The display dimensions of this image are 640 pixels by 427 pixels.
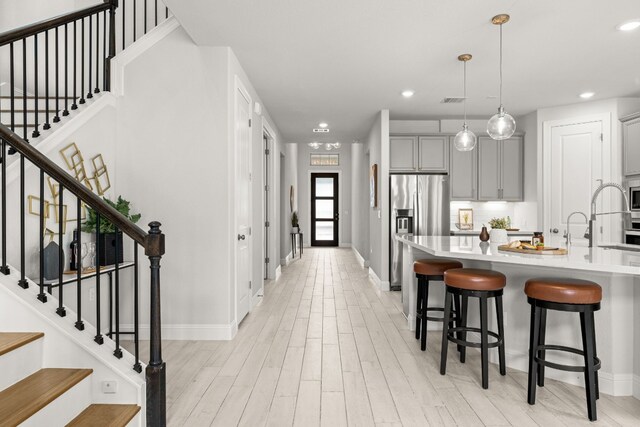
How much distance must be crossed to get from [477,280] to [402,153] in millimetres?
3872

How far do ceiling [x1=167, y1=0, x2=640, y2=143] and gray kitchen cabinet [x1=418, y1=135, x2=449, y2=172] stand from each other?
673 millimetres

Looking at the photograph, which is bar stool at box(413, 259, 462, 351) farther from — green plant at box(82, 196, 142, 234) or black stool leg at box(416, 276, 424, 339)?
green plant at box(82, 196, 142, 234)

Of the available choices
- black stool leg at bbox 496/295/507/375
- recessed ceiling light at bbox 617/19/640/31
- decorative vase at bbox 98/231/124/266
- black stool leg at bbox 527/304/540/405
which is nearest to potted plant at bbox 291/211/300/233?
decorative vase at bbox 98/231/124/266

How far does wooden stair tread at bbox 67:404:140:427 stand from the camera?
6.30ft

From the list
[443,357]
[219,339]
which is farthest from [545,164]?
[219,339]

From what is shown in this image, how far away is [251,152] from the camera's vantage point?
4715 mm

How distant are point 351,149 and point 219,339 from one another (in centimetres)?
908

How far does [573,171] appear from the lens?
5672 mm

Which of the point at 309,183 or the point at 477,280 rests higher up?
the point at 309,183

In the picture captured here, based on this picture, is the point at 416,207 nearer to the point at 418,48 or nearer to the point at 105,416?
the point at 418,48

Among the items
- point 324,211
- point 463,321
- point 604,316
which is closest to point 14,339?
point 463,321

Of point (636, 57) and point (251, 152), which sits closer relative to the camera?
point (636, 57)

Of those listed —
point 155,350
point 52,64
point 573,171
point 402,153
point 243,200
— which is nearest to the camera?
point 155,350

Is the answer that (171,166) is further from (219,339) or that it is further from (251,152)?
(219,339)
